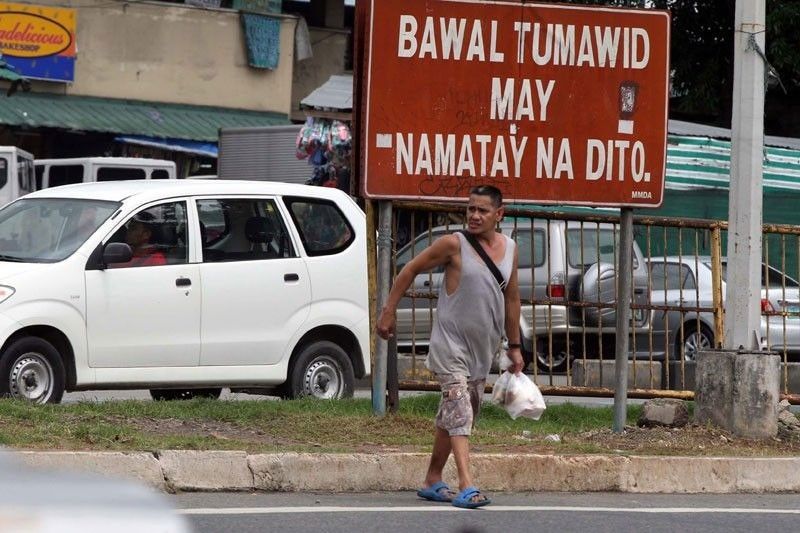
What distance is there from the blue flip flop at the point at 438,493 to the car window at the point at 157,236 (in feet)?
12.4

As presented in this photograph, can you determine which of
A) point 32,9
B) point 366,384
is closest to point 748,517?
point 366,384

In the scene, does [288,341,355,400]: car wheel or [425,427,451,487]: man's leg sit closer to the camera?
[425,427,451,487]: man's leg

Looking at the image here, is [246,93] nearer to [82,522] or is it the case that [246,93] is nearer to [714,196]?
[714,196]

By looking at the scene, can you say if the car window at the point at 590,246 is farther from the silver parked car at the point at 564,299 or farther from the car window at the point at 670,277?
the car window at the point at 670,277

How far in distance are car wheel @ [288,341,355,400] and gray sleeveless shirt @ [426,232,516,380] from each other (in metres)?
3.87

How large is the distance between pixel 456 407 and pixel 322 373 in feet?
14.1

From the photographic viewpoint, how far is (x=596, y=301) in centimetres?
1170

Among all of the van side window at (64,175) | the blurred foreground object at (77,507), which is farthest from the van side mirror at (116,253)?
the van side window at (64,175)

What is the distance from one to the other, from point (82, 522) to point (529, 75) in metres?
7.67

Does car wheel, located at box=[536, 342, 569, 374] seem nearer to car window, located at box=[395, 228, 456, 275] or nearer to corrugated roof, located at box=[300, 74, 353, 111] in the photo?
car window, located at box=[395, 228, 456, 275]

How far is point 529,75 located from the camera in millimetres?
10531

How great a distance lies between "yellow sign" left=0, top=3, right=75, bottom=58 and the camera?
90.4ft

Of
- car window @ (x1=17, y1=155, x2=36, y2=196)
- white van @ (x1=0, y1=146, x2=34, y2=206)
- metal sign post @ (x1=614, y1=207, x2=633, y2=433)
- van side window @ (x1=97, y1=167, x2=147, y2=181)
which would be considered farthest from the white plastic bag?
van side window @ (x1=97, y1=167, x2=147, y2=181)

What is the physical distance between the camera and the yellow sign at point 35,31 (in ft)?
90.4
